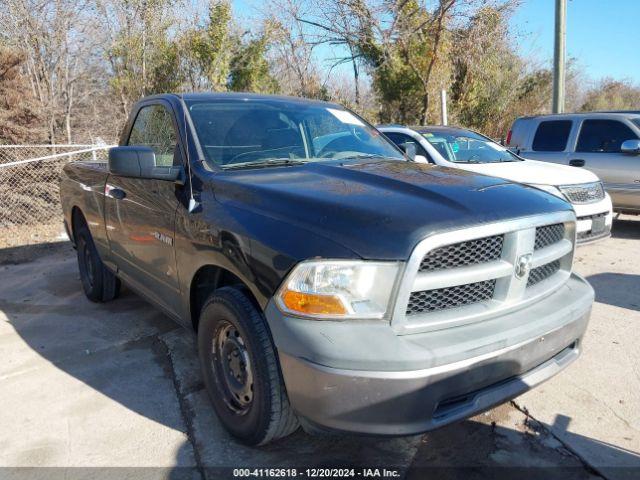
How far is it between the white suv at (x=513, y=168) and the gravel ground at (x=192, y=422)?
1.71 m

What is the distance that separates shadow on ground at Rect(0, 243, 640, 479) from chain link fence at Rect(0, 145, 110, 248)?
377cm

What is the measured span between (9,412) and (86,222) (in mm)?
2217

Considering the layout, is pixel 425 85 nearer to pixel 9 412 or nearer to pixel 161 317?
pixel 161 317

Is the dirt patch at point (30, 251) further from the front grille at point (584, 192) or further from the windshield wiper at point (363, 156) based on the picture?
the front grille at point (584, 192)

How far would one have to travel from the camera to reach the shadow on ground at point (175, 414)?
8.56 ft

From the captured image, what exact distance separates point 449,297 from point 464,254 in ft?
0.65

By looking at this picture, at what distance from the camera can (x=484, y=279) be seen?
2.26 meters

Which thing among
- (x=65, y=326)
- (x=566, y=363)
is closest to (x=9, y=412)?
(x=65, y=326)

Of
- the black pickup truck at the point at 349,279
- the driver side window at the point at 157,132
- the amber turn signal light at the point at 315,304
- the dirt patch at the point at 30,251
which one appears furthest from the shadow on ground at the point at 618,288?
the dirt patch at the point at 30,251

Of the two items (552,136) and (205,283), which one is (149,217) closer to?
(205,283)

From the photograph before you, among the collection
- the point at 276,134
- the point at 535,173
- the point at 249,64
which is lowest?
the point at 535,173

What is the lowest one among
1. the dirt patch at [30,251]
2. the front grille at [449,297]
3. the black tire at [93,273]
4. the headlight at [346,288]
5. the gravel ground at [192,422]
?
the gravel ground at [192,422]

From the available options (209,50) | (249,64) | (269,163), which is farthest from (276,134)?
(249,64)

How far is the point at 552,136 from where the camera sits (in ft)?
27.1
